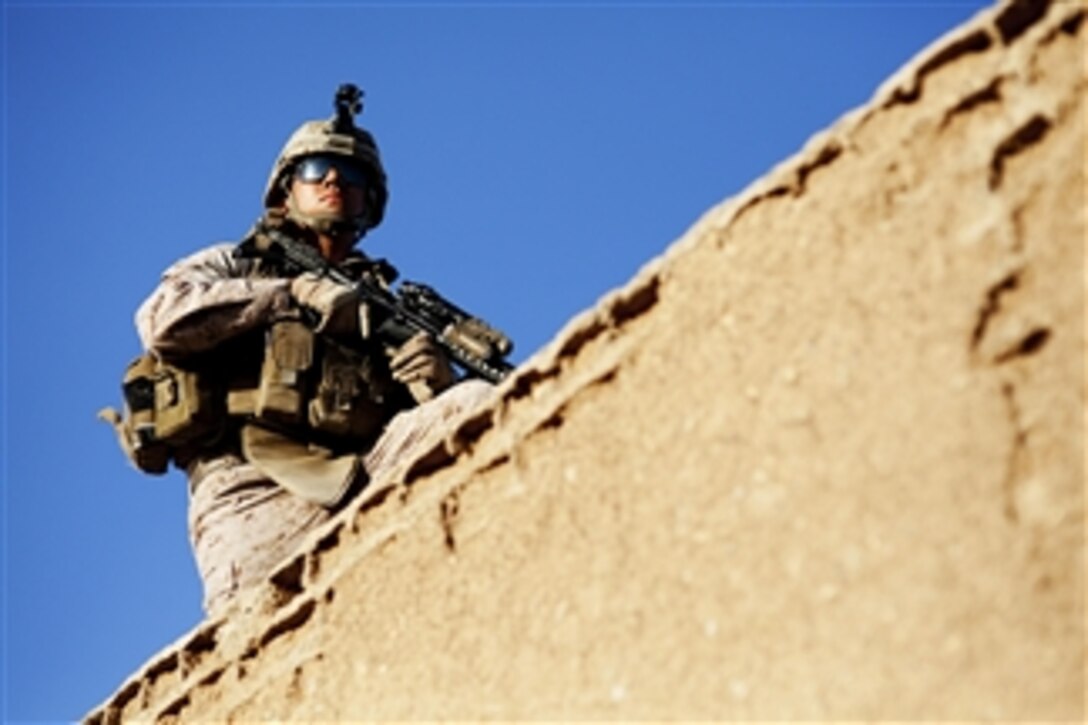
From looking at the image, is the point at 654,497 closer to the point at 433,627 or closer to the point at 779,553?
the point at 779,553

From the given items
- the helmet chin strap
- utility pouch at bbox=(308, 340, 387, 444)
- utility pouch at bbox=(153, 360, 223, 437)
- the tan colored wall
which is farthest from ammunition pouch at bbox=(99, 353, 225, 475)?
the tan colored wall

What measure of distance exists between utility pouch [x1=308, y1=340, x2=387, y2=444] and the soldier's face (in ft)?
2.73

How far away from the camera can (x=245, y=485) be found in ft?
18.5

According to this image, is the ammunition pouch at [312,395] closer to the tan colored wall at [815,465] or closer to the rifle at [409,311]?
the rifle at [409,311]

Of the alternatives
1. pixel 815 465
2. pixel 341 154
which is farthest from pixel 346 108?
pixel 815 465

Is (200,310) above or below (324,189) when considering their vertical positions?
below

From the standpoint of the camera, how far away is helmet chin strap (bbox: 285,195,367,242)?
6.59 metres

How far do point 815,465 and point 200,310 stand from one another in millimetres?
2937

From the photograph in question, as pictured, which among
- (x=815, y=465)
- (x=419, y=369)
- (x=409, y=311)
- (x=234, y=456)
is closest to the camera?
(x=815, y=465)

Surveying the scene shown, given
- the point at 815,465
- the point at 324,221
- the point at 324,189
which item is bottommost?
the point at 815,465

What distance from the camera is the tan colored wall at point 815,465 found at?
282cm

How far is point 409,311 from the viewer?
20.9 ft

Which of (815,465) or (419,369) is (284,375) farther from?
(815,465)

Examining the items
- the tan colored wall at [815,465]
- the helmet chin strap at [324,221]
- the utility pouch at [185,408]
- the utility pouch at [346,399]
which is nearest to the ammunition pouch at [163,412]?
the utility pouch at [185,408]
